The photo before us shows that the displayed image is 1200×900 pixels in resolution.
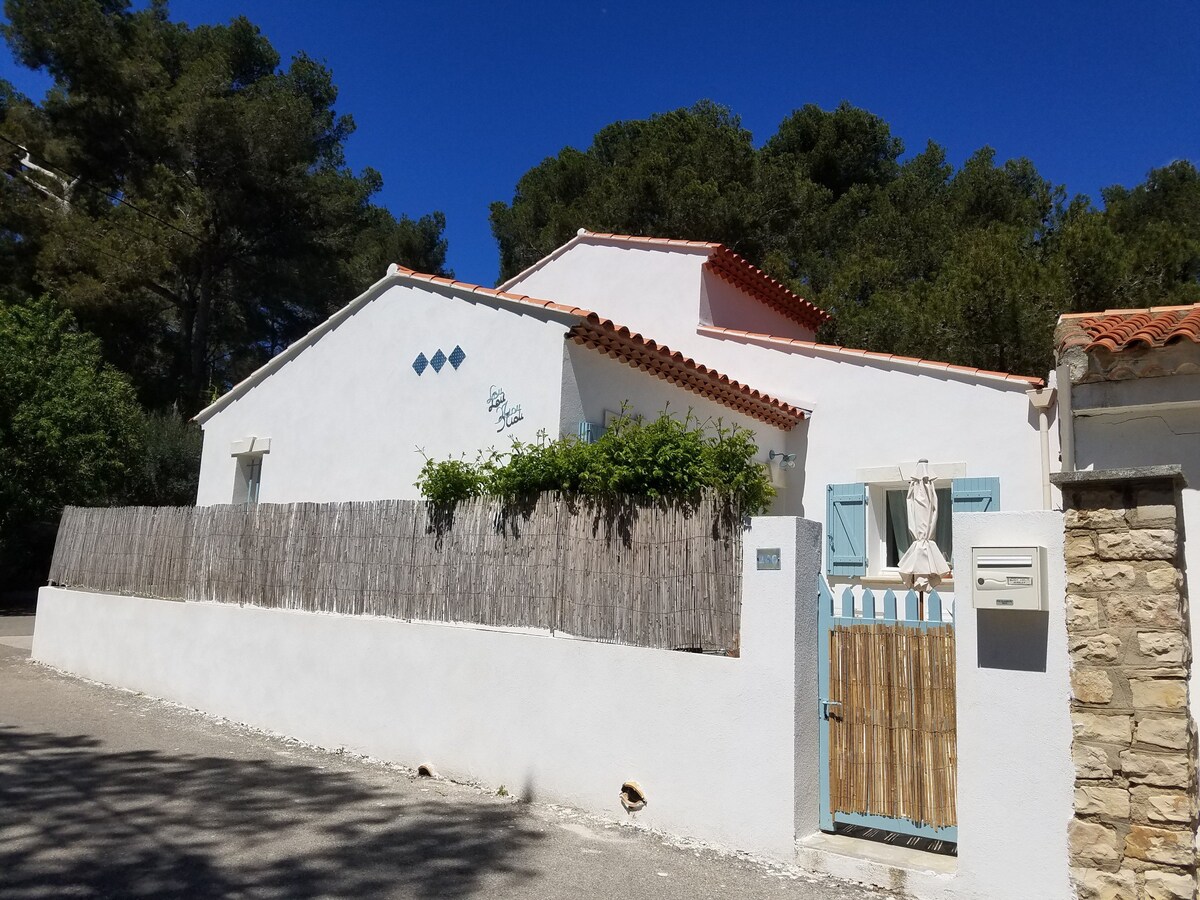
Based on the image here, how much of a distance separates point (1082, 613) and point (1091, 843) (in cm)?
110

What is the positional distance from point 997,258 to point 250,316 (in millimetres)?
23468

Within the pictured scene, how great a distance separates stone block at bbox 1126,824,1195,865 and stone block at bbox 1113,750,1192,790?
210mm

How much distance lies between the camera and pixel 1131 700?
4.18 m

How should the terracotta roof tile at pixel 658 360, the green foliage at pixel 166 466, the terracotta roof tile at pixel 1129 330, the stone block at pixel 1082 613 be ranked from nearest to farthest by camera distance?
the stone block at pixel 1082 613 → the terracotta roof tile at pixel 1129 330 → the terracotta roof tile at pixel 658 360 → the green foliage at pixel 166 466

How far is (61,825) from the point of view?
574 cm

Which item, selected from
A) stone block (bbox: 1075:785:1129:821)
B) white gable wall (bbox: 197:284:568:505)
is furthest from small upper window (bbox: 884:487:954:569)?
stone block (bbox: 1075:785:1129:821)

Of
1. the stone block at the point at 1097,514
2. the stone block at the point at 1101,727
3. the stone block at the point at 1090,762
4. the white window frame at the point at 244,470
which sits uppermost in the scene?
the white window frame at the point at 244,470

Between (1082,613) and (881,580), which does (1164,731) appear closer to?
(1082,613)

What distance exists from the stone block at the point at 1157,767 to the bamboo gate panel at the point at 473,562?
90.9 inches

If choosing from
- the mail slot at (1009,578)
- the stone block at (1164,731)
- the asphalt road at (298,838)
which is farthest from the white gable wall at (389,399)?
the stone block at (1164,731)

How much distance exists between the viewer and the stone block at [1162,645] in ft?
13.5

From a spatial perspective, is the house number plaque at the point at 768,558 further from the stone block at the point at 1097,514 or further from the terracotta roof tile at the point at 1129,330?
the terracotta roof tile at the point at 1129,330

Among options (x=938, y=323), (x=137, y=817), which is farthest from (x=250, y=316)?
(x=137, y=817)

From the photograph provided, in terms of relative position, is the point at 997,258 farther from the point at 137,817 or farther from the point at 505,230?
the point at 505,230
